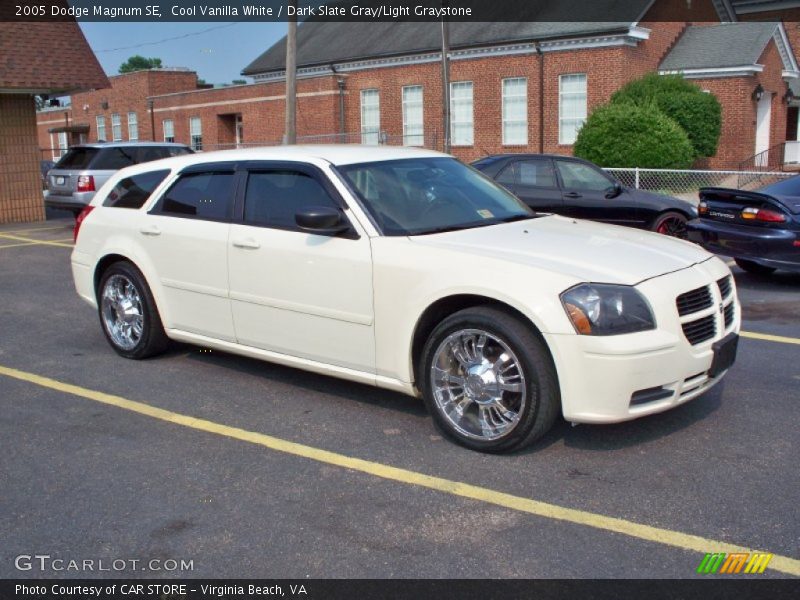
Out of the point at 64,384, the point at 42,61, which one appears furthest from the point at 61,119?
the point at 64,384

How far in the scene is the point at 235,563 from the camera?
3703 millimetres

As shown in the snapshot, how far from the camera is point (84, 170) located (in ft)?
54.3

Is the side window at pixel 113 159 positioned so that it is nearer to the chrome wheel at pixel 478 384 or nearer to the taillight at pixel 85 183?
the taillight at pixel 85 183

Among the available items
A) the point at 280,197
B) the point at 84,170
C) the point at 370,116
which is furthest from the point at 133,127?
the point at 280,197

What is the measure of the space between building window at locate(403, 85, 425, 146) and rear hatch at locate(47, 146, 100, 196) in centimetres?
2011

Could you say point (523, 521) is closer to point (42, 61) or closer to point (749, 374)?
point (749, 374)

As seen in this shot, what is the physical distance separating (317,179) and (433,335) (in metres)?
1.41

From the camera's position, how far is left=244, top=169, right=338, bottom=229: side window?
5699mm

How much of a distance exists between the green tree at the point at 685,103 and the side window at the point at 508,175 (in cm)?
1532

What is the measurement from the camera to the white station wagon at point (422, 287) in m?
4.55

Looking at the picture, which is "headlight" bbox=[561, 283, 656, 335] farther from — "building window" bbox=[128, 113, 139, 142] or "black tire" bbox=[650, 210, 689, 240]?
"building window" bbox=[128, 113, 139, 142]

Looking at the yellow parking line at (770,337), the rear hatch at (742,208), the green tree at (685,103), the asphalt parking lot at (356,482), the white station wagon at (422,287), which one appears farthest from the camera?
the green tree at (685,103)

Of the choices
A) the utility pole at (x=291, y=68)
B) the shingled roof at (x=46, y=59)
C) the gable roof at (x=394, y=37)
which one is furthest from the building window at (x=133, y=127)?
the shingled roof at (x=46, y=59)

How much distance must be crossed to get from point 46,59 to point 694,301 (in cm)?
1637
